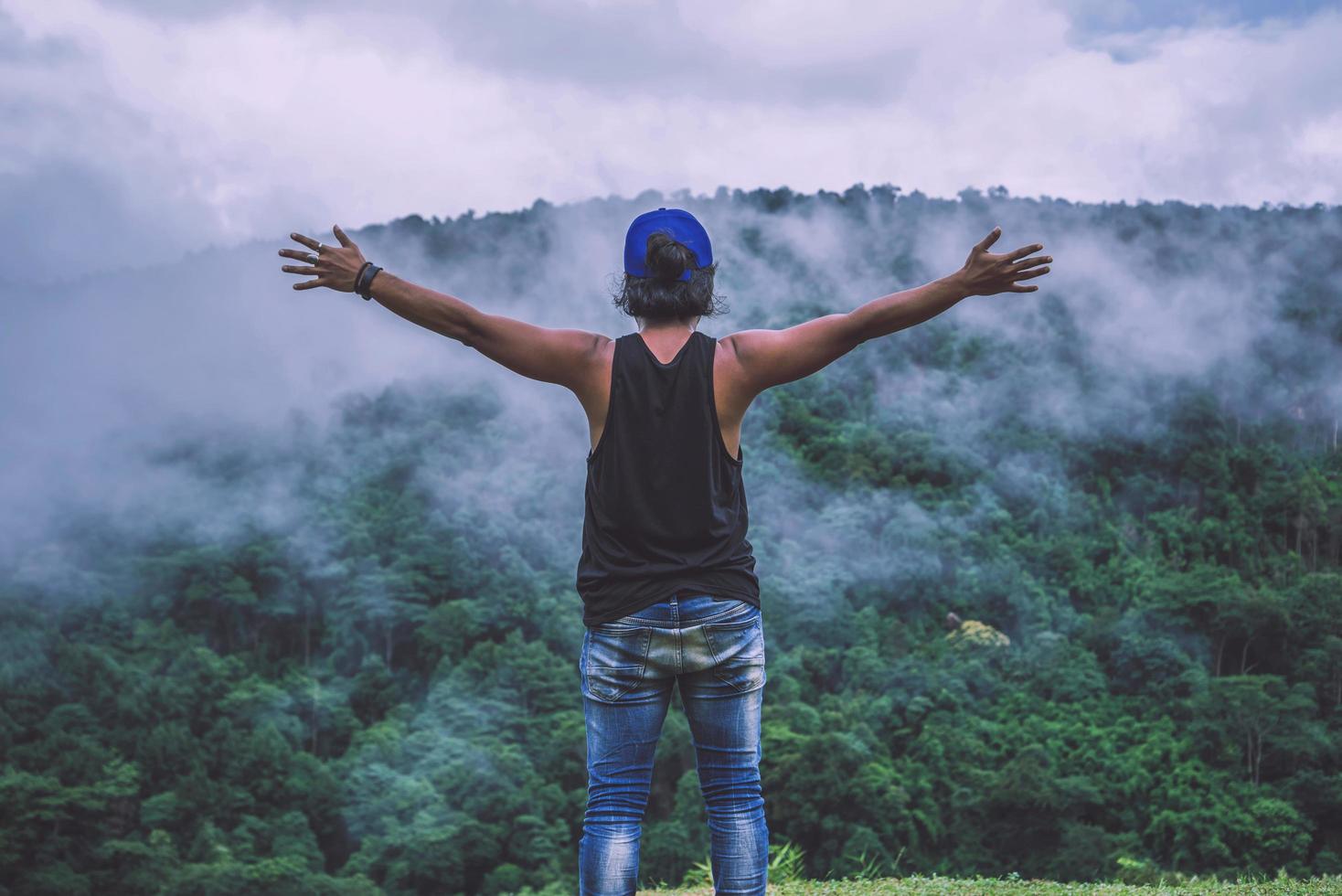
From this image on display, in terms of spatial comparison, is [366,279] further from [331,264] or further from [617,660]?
[617,660]

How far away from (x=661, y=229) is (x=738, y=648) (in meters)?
0.81

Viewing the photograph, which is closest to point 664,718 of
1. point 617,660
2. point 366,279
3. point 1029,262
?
point 617,660

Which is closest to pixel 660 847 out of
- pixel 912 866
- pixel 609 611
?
pixel 912 866

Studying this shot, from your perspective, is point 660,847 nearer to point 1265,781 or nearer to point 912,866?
point 912,866

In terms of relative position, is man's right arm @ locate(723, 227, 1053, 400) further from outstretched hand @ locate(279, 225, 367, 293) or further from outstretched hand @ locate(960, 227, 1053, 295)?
outstretched hand @ locate(279, 225, 367, 293)

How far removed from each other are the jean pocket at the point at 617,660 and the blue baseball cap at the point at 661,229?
680mm

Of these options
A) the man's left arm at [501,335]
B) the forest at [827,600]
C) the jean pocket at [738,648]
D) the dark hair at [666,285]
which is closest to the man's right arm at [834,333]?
the dark hair at [666,285]

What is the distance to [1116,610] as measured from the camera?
26.6 metres

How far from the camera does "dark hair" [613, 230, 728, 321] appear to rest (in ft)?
7.02

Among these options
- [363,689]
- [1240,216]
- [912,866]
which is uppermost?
[1240,216]

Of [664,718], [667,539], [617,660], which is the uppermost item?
[667,539]

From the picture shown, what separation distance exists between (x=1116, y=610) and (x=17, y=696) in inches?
978

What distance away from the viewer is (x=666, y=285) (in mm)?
2148

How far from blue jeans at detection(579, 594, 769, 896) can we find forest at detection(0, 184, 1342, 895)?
12.2 m
